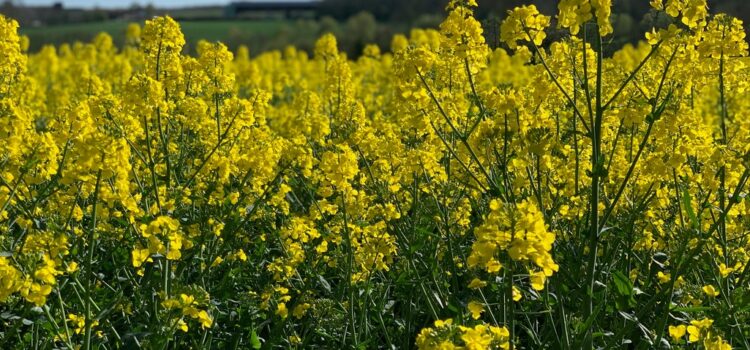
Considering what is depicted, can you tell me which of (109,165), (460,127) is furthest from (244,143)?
(109,165)

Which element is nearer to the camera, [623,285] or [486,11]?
[623,285]

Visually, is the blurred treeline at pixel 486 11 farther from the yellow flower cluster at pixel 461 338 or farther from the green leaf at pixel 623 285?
the yellow flower cluster at pixel 461 338

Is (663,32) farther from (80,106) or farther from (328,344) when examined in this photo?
(80,106)

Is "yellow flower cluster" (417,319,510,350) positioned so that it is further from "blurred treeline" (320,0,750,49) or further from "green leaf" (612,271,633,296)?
"blurred treeline" (320,0,750,49)

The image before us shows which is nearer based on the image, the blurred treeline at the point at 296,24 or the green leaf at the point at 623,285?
the green leaf at the point at 623,285

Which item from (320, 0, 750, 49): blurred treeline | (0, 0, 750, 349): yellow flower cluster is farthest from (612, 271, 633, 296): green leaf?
(320, 0, 750, 49): blurred treeline

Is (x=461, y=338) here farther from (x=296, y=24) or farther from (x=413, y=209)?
(x=296, y=24)

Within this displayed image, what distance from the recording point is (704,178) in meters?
3.65

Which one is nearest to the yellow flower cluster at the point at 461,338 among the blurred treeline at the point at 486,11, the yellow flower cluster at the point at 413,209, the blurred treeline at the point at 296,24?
the yellow flower cluster at the point at 413,209

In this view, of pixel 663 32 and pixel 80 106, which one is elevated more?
pixel 663 32

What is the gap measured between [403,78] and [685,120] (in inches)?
43.1

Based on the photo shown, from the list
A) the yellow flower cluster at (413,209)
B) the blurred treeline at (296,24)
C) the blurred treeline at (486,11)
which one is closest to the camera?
the yellow flower cluster at (413,209)

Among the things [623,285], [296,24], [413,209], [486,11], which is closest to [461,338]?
[623,285]

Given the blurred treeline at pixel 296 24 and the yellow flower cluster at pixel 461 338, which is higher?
the yellow flower cluster at pixel 461 338
